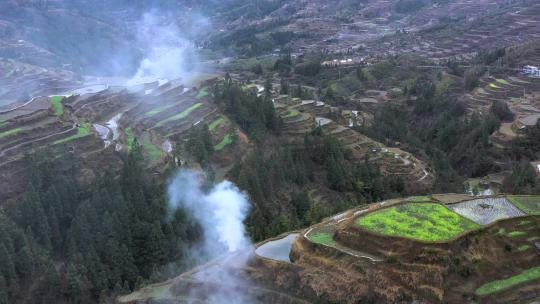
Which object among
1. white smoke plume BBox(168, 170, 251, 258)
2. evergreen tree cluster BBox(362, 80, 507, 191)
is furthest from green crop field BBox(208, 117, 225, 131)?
evergreen tree cluster BBox(362, 80, 507, 191)

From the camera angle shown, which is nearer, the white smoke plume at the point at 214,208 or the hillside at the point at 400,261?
the hillside at the point at 400,261

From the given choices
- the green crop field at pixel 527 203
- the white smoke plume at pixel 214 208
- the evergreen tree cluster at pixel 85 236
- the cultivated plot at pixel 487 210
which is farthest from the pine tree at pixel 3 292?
the green crop field at pixel 527 203

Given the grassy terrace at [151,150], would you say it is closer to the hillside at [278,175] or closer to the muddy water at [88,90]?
the hillside at [278,175]

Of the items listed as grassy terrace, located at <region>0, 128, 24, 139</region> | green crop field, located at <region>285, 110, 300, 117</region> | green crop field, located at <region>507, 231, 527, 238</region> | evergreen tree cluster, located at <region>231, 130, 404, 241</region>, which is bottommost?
evergreen tree cluster, located at <region>231, 130, 404, 241</region>

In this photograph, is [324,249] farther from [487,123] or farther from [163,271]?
[487,123]

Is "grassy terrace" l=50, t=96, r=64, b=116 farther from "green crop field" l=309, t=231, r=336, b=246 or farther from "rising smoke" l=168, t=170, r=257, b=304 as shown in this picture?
"green crop field" l=309, t=231, r=336, b=246

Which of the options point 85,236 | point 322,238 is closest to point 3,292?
point 85,236
